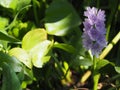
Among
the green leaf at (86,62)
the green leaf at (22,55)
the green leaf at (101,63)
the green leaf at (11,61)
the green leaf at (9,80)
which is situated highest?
the green leaf at (9,80)

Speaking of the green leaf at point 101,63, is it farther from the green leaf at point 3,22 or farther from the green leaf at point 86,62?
the green leaf at point 3,22

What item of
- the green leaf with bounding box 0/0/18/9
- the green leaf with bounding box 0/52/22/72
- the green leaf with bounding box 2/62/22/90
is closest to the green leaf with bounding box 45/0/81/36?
the green leaf with bounding box 0/0/18/9

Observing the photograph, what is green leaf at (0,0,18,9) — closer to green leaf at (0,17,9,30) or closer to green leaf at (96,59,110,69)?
green leaf at (0,17,9,30)

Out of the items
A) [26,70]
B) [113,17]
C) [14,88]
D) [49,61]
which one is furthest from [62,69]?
[14,88]


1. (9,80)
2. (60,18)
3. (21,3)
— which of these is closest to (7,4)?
(21,3)

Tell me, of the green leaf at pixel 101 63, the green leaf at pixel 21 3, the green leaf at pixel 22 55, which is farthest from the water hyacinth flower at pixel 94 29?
the green leaf at pixel 21 3

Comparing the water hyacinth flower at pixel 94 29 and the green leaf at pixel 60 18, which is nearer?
the water hyacinth flower at pixel 94 29
